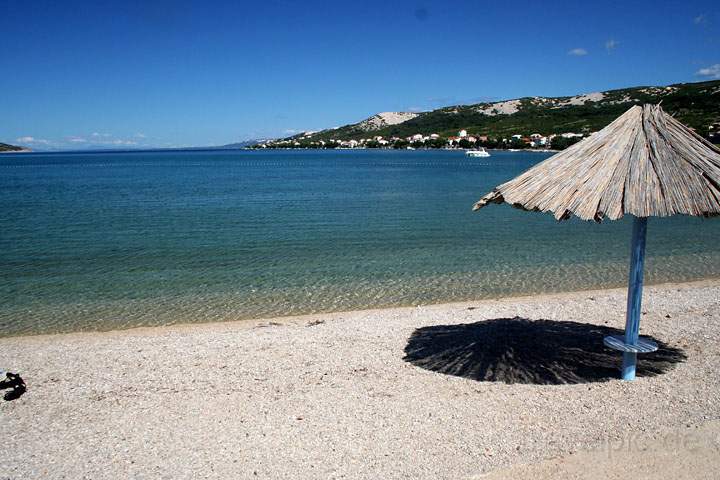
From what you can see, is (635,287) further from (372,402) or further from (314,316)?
(314,316)

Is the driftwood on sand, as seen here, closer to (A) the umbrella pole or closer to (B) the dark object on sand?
(A) the umbrella pole

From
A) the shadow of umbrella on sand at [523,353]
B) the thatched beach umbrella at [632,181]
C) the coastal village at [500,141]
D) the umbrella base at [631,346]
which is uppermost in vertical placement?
the coastal village at [500,141]

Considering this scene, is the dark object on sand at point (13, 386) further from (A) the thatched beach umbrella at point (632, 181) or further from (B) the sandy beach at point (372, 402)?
(A) the thatched beach umbrella at point (632, 181)

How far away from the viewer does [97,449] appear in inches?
229

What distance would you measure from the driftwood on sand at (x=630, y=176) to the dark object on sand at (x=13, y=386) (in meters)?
7.25

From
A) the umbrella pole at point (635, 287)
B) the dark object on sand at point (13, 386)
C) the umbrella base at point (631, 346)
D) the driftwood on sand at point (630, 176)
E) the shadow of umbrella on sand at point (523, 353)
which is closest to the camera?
the driftwood on sand at point (630, 176)

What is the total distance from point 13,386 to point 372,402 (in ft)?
17.6

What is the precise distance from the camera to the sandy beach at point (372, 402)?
17.7ft

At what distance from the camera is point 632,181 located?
245 inches

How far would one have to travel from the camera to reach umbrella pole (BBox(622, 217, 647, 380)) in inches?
261

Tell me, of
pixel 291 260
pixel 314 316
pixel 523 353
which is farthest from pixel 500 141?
pixel 523 353

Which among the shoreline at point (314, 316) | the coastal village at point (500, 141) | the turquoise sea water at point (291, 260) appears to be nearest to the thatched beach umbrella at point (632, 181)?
the shoreline at point (314, 316)

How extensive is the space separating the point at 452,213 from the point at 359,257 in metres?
12.5

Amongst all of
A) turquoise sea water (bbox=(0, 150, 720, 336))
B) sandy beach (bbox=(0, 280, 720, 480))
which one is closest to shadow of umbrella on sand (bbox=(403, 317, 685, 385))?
sandy beach (bbox=(0, 280, 720, 480))
